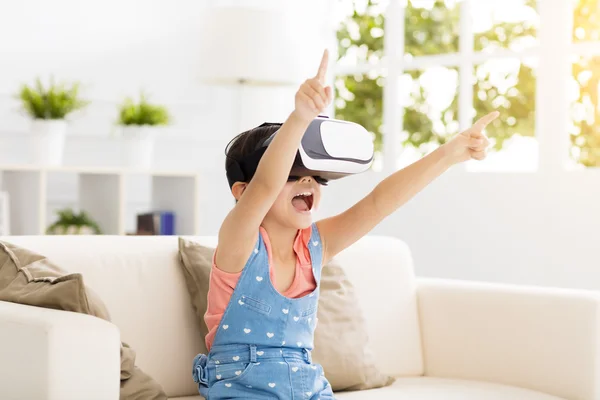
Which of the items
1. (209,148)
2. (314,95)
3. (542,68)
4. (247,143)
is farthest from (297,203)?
(209,148)

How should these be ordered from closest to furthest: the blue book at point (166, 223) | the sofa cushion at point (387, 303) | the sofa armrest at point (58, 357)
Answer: the sofa armrest at point (58, 357) < the sofa cushion at point (387, 303) < the blue book at point (166, 223)

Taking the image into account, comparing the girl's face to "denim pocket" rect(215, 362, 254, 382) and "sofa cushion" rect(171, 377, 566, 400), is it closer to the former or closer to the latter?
"denim pocket" rect(215, 362, 254, 382)

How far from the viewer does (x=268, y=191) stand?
1684mm

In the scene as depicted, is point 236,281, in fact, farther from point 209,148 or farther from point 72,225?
point 209,148

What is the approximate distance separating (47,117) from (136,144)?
0.42 metres

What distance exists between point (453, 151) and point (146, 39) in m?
3.17

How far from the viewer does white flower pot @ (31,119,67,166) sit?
4004 millimetres

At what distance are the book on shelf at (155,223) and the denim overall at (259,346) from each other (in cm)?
247

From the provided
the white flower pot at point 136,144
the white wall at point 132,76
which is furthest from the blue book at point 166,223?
the white wall at point 132,76

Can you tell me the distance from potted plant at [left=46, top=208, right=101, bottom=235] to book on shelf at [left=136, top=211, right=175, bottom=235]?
0.25 m

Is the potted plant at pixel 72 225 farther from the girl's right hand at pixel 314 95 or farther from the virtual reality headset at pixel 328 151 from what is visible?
the girl's right hand at pixel 314 95

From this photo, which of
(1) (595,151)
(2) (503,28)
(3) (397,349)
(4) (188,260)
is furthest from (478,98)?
(4) (188,260)

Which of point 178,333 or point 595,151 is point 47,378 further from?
point 595,151

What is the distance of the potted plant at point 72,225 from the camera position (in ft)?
13.2
